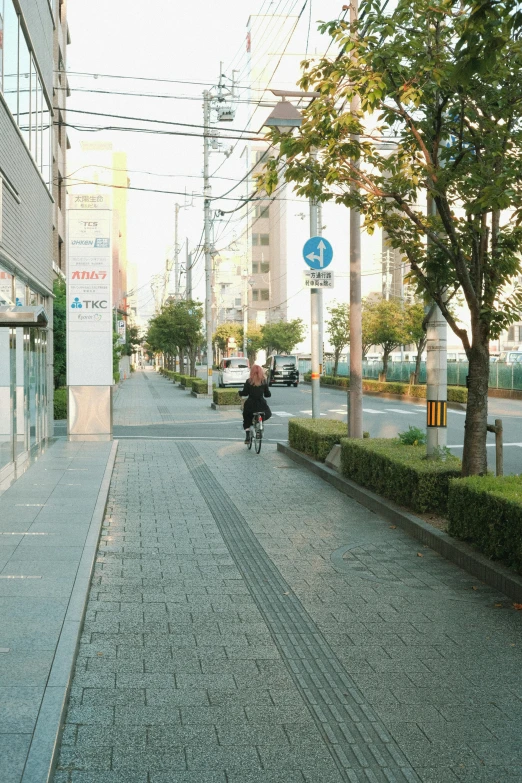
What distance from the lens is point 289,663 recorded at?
5.30 meters

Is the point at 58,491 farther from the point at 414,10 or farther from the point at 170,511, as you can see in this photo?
the point at 414,10

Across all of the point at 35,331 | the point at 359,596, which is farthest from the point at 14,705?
the point at 35,331

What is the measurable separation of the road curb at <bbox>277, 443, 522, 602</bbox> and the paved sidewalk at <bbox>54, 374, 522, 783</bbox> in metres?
0.11

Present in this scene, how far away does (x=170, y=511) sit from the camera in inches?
428

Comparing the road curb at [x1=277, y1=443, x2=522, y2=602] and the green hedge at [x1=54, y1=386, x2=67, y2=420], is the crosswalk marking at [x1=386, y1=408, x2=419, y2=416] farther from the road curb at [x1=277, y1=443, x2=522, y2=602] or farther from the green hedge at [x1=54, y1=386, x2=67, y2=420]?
the road curb at [x1=277, y1=443, x2=522, y2=602]

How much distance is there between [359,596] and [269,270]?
10642cm

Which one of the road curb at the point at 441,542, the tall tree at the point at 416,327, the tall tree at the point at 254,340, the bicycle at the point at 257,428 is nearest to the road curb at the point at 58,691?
the road curb at the point at 441,542

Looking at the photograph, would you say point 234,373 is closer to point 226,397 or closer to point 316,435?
point 226,397

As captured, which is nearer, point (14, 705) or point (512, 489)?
point (14, 705)

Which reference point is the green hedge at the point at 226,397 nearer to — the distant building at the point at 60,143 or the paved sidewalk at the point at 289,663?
the distant building at the point at 60,143

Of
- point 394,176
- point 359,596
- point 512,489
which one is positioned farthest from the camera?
point 394,176

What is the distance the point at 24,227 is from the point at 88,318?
5.28m

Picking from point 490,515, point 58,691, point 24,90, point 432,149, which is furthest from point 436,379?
point 24,90

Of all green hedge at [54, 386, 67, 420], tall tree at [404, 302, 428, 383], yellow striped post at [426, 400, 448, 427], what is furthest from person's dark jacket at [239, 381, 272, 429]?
tall tree at [404, 302, 428, 383]
